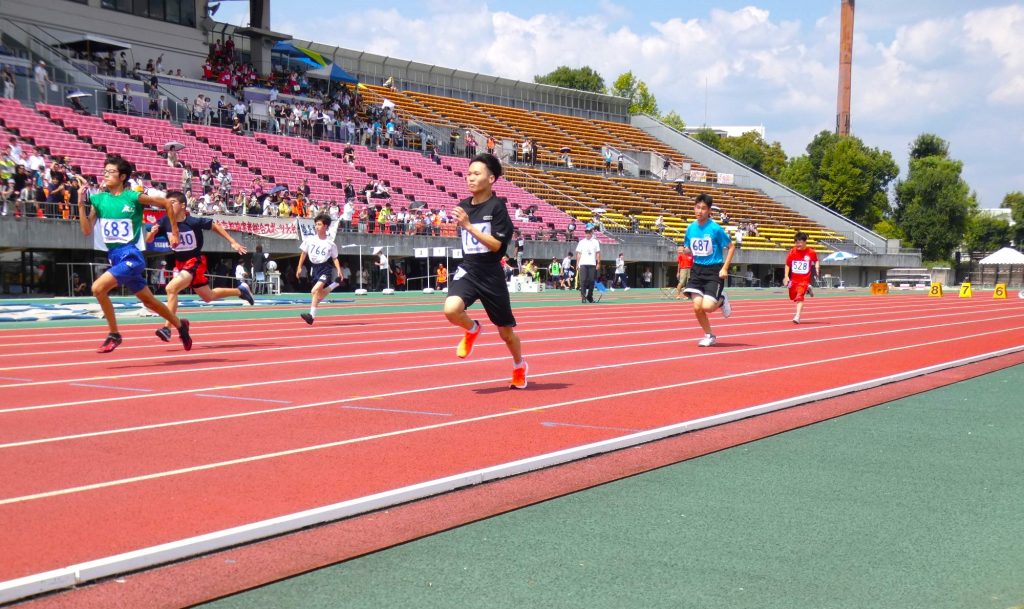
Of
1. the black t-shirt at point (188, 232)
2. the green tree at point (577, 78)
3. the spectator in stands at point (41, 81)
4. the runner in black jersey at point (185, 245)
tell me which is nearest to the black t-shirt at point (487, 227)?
the runner in black jersey at point (185, 245)

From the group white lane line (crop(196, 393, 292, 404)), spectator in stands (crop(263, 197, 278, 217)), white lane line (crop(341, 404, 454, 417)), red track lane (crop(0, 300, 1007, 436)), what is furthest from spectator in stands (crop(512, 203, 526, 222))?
white lane line (crop(341, 404, 454, 417))

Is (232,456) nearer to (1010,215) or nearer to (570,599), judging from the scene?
(570,599)

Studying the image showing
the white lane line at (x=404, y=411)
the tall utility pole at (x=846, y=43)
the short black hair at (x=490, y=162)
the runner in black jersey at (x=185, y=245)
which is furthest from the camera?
the tall utility pole at (x=846, y=43)

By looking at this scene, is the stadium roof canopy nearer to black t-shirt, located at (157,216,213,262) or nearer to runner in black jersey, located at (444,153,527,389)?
black t-shirt, located at (157,216,213,262)

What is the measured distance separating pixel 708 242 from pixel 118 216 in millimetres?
7251

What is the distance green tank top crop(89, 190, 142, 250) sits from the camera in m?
10.3

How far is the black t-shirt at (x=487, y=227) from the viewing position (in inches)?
313

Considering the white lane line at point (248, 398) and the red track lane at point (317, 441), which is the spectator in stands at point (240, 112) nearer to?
the red track lane at point (317, 441)

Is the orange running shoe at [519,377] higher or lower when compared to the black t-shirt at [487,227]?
lower

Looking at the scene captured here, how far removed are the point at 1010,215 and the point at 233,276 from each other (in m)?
129

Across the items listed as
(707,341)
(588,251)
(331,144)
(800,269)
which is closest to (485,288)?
(707,341)

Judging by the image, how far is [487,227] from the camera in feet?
26.1

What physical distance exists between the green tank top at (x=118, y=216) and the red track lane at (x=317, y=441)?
6.57 feet

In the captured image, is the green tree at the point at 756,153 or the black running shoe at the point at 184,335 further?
the green tree at the point at 756,153
